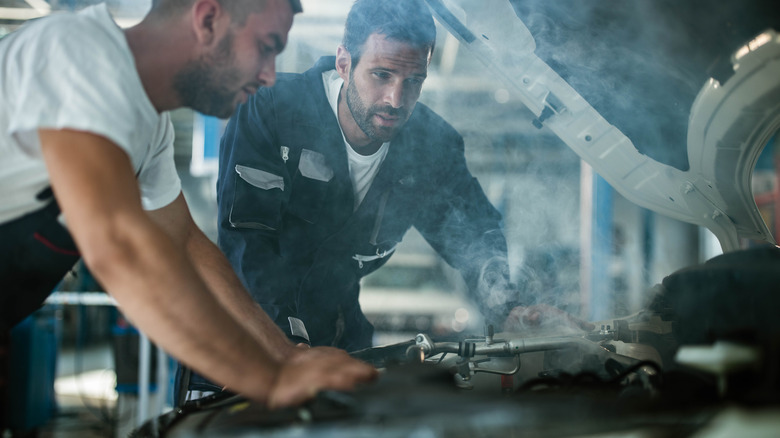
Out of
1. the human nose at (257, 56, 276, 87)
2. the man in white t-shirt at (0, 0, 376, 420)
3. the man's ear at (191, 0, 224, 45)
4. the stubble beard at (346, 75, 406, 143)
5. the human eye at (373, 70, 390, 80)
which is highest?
the human eye at (373, 70, 390, 80)

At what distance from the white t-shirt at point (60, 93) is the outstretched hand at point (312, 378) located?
1.23 ft

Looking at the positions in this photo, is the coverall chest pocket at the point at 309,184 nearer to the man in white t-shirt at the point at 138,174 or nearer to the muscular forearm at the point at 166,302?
the man in white t-shirt at the point at 138,174

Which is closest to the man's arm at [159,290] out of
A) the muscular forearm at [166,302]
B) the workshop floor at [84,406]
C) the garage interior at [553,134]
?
the muscular forearm at [166,302]

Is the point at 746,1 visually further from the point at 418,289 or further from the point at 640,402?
the point at 418,289

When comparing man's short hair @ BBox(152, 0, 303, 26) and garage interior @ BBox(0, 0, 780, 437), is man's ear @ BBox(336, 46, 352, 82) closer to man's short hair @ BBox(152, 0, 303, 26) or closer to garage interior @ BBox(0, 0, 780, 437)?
garage interior @ BBox(0, 0, 780, 437)

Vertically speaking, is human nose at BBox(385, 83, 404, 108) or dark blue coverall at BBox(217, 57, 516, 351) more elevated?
human nose at BBox(385, 83, 404, 108)

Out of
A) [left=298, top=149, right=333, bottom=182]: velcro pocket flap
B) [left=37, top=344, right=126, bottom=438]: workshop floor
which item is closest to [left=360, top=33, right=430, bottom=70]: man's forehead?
[left=298, top=149, right=333, bottom=182]: velcro pocket flap

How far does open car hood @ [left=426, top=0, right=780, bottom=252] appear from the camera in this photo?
1110 millimetres

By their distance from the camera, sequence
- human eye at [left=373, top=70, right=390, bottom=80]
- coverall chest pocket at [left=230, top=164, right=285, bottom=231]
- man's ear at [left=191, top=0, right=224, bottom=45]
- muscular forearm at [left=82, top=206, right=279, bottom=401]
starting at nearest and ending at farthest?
muscular forearm at [left=82, top=206, right=279, bottom=401], man's ear at [left=191, top=0, right=224, bottom=45], coverall chest pocket at [left=230, top=164, right=285, bottom=231], human eye at [left=373, top=70, right=390, bottom=80]

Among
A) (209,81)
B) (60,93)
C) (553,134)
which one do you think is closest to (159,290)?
(60,93)

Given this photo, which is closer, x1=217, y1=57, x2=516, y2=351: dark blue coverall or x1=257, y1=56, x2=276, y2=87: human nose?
x1=257, y1=56, x2=276, y2=87: human nose

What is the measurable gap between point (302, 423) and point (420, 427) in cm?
13

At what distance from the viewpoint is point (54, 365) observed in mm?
3643

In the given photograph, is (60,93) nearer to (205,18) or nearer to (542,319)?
(205,18)
